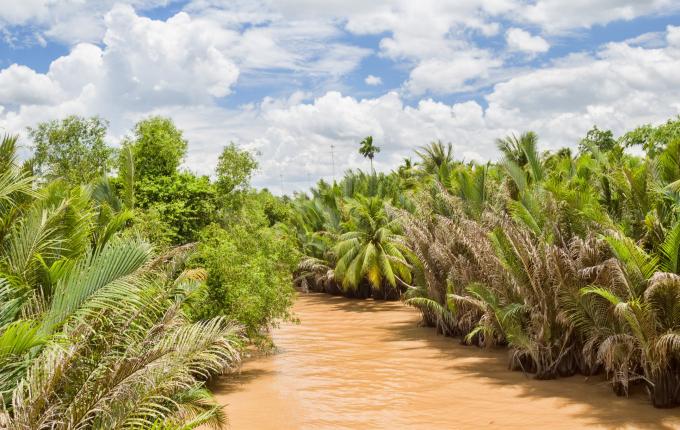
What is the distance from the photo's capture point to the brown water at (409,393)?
10617 millimetres

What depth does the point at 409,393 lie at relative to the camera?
41.5 ft

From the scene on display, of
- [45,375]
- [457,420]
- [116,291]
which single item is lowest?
[457,420]

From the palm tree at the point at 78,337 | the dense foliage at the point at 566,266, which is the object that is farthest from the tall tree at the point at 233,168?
the palm tree at the point at 78,337

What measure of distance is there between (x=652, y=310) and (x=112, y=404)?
29.0 feet

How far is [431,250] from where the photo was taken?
1742cm

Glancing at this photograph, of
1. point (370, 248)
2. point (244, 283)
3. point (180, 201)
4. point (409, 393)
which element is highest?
point (180, 201)

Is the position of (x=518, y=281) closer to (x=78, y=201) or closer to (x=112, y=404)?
(x=78, y=201)

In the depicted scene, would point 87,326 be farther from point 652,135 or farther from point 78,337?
point 652,135

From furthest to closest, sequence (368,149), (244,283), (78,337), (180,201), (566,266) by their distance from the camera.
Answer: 1. (368,149)
2. (180,201)
3. (244,283)
4. (566,266)
5. (78,337)

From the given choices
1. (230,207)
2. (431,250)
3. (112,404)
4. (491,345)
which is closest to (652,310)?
(491,345)

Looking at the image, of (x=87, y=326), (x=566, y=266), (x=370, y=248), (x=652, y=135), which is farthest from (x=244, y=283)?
(x=652, y=135)

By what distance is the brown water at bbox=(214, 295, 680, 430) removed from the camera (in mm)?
10617

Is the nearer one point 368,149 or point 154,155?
point 154,155

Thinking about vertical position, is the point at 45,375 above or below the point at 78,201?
below
